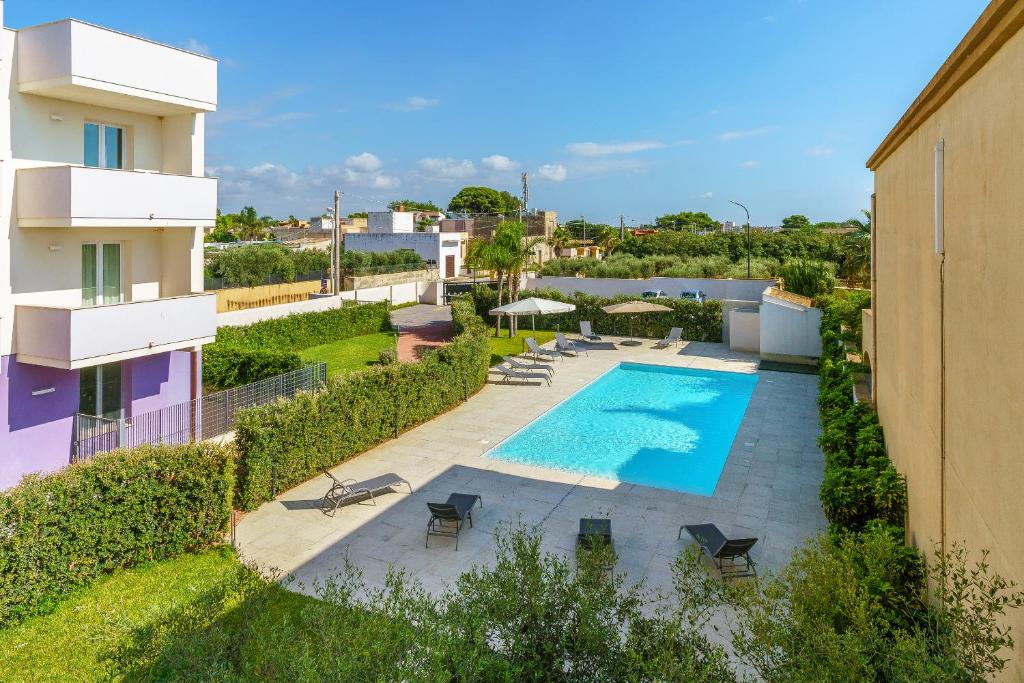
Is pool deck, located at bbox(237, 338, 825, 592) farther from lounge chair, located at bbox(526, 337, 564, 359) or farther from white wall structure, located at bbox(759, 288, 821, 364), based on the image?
white wall structure, located at bbox(759, 288, 821, 364)

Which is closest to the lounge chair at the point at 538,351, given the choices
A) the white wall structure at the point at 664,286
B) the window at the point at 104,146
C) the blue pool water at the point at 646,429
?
the blue pool water at the point at 646,429

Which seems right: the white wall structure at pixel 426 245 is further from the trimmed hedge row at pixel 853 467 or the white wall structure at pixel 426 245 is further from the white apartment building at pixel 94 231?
the trimmed hedge row at pixel 853 467

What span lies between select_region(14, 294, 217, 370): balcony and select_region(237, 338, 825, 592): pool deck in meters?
4.94

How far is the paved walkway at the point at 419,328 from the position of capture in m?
28.5

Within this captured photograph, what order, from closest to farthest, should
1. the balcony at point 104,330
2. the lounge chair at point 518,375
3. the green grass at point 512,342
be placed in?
1. the balcony at point 104,330
2. the lounge chair at point 518,375
3. the green grass at point 512,342

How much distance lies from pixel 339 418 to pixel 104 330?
5163 mm

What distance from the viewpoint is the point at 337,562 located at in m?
9.80

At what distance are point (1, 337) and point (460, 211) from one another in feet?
377

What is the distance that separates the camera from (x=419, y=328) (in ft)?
112

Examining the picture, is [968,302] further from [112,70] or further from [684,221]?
[684,221]

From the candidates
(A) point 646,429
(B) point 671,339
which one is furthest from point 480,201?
(A) point 646,429

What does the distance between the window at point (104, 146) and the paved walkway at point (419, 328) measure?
38.9 ft

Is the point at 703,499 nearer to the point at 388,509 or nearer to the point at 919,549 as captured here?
the point at 919,549

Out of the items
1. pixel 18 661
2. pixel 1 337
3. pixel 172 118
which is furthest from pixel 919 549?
pixel 172 118
